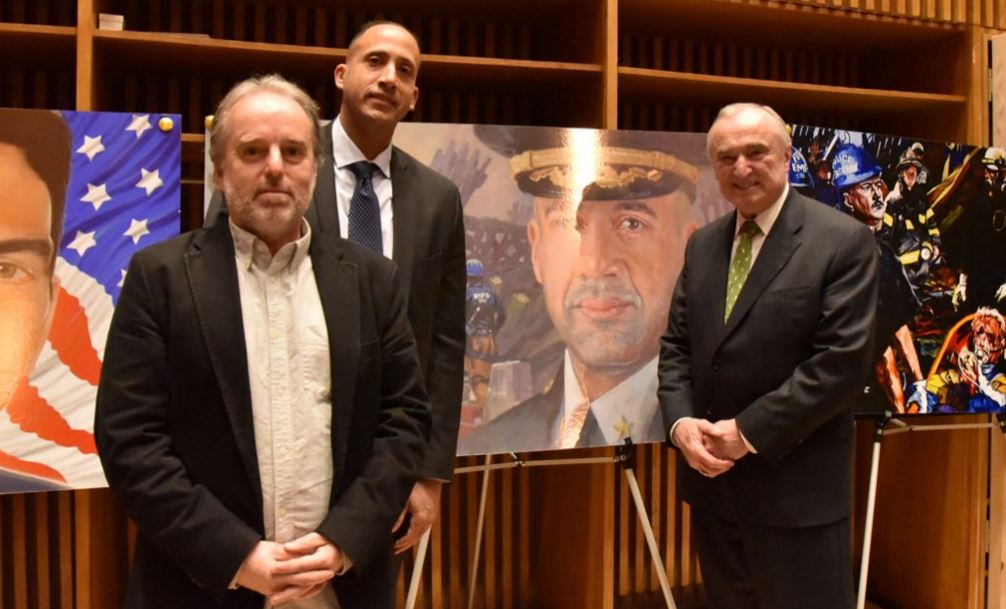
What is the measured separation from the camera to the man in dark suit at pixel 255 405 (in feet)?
4.56

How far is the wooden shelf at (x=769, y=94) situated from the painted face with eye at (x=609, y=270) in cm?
60

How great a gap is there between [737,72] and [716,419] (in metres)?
2.48

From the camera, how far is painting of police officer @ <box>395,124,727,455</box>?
2963 mm

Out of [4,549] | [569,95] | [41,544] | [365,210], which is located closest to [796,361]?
[365,210]

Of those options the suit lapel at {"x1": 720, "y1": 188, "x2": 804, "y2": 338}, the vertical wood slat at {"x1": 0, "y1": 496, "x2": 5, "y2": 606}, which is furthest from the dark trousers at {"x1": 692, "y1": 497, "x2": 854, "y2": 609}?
the vertical wood slat at {"x1": 0, "y1": 496, "x2": 5, "y2": 606}

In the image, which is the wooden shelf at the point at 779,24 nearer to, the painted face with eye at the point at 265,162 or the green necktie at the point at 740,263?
the green necktie at the point at 740,263

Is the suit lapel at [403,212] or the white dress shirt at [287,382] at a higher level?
the suit lapel at [403,212]

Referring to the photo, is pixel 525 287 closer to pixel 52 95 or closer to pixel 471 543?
pixel 471 543

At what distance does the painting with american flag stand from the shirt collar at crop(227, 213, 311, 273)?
1.43 m

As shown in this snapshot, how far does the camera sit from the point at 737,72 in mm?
4293

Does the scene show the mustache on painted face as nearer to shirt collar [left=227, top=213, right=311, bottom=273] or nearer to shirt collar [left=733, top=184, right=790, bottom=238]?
shirt collar [left=733, top=184, right=790, bottom=238]

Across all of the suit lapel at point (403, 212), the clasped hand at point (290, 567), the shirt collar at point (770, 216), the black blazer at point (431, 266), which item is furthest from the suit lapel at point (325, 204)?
the shirt collar at point (770, 216)

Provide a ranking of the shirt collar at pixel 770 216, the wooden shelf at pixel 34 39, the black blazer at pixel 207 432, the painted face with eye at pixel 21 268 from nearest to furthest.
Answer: the black blazer at pixel 207 432 → the shirt collar at pixel 770 216 → the painted face with eye at pixel 21 268 → the wooden shelf at pixel 34 39

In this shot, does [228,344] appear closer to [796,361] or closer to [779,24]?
[796,361]
